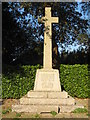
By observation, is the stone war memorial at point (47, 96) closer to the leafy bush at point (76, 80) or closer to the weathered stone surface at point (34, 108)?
the weathered stone surface at point (34, 108)

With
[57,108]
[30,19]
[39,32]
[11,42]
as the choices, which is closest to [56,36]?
[39,32]

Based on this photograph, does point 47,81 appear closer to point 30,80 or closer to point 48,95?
A: point 48,95

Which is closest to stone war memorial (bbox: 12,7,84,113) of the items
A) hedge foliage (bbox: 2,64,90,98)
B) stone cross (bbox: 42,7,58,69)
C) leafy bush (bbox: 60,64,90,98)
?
stone cross (bbox: 42,7,58,69)

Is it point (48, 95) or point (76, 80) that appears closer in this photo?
point (48, 95)

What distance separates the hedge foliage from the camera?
884 cm

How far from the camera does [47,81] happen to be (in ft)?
22.2

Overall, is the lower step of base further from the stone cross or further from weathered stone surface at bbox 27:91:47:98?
the stone cross

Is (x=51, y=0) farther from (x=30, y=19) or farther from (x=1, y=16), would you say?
(x=1, y=16)

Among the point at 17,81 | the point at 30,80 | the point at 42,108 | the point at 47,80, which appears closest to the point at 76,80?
the point at 30,80

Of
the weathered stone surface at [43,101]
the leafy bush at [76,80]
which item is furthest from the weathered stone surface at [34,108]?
the leafy bush at [76,80]

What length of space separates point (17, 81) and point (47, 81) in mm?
2562

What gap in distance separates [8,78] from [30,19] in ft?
14.2

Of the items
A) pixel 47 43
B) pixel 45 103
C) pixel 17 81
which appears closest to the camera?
pixel 45 103

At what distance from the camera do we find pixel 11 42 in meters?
10.4
